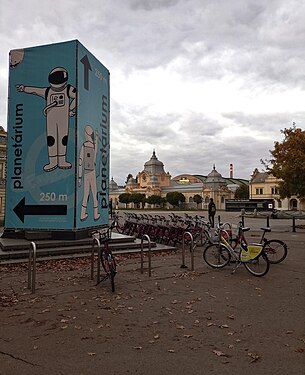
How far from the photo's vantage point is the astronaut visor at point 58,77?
1138 centimetres

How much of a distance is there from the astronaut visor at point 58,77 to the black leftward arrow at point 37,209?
3.91m

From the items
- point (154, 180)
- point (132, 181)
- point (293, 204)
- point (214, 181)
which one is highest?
point (132, 181)

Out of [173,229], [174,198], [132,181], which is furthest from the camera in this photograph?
[132,181]

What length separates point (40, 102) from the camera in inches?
455

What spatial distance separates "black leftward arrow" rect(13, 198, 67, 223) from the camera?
439 inches

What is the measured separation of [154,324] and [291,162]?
1930cm

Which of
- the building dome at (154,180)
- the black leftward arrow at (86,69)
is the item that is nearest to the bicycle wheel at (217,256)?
the black leftward arrow at (86,69)

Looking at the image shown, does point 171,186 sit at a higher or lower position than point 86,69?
higher

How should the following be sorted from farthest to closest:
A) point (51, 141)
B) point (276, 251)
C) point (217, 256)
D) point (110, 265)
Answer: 1. point (51, 141)
2. point (276, 251)
3. point (217, 256)
4. point (110, 265)

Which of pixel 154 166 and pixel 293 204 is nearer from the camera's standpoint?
pixel 293 204

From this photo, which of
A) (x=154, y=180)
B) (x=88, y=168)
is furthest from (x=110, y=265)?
(x=154, y=180)

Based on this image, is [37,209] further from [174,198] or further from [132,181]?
[132,181]

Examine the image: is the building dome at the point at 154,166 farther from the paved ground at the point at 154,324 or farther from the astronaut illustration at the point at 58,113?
the paved ground at the point at 154,324

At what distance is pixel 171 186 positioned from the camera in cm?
10312
